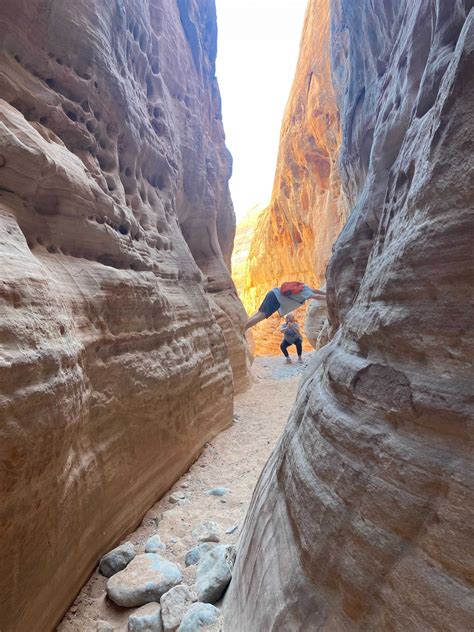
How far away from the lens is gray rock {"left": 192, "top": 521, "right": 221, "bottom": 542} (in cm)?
238

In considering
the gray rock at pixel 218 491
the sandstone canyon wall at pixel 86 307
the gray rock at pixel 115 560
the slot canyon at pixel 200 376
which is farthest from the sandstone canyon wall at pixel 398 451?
the gray rock at pixel 218 491

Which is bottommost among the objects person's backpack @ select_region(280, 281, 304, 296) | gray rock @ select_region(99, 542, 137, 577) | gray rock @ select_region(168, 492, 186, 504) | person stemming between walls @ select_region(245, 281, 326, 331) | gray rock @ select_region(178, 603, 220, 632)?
gray rock @ select_region(168, 492, 186, 504)

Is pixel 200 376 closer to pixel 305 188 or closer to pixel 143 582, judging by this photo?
pixel 143 582

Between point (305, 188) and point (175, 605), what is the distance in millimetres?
19253

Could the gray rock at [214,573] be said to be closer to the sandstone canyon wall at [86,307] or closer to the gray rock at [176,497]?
the sandstone canyon wall at [86,307]

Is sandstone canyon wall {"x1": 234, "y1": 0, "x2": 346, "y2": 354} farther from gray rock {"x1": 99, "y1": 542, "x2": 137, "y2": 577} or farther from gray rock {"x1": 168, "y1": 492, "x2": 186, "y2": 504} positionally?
gray rock {"x1": 99, "y1": 542, "x2": 137, "y2": 577}

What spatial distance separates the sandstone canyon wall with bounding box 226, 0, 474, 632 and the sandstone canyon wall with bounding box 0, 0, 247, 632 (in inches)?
40.3

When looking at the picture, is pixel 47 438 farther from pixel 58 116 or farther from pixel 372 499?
pixel 58 116

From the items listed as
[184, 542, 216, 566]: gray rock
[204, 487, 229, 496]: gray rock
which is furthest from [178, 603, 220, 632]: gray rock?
[204, 487, 229, 496]: gray rock

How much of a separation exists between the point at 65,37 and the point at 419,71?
126 inches

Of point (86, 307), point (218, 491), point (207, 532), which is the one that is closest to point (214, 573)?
point (207, 532)

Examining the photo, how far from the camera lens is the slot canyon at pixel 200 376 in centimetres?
104

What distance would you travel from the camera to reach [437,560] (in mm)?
887

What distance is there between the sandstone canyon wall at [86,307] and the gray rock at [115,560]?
68 mm
